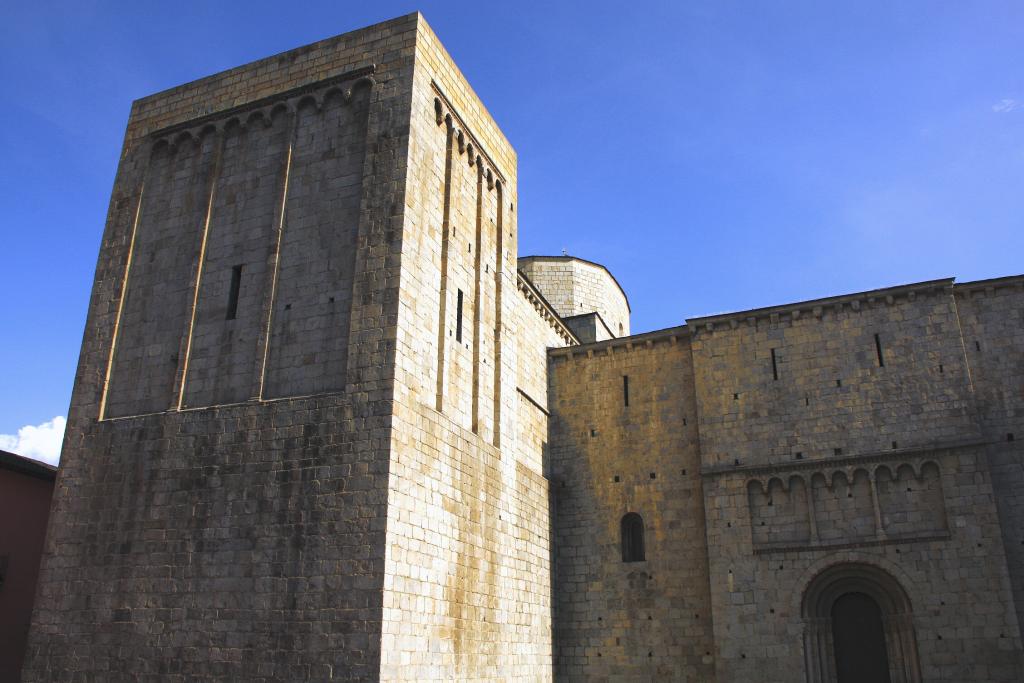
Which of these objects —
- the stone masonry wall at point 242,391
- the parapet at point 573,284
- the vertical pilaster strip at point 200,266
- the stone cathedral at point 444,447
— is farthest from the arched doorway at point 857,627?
the vertical pilaster strip at point 200,266

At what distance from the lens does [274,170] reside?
61.7 ft

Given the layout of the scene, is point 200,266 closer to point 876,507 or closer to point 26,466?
point 26,466

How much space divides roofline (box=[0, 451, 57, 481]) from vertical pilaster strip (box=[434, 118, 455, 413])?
10927mm

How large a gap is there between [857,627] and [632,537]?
19.1 ft

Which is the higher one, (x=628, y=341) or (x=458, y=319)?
(x=628, y=341)

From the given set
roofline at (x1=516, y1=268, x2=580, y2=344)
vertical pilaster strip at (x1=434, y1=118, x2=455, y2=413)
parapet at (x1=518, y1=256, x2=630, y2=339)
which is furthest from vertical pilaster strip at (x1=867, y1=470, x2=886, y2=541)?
parapet at (x1=518, y1=256, x2=630, y2=339)

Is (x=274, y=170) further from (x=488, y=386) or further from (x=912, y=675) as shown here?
(x=912, y=675)

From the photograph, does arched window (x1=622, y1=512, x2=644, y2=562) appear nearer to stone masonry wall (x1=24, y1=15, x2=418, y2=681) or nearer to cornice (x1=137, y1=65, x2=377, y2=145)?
stone masonry wall (x1=24, y1=15, x2=418, y2=681)

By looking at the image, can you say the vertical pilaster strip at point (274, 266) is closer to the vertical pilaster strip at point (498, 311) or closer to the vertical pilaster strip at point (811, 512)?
the vertical pilaster strip at point (498, 311)

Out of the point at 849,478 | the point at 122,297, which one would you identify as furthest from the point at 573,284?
the point at 122,297

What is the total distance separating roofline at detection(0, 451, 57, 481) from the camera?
20.4m

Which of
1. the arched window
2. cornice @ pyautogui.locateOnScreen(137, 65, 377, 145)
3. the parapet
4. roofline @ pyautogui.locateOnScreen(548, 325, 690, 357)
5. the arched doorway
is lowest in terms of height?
the arched doorway

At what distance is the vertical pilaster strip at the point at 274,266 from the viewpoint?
16.8 meters

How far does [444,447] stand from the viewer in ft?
55.6
